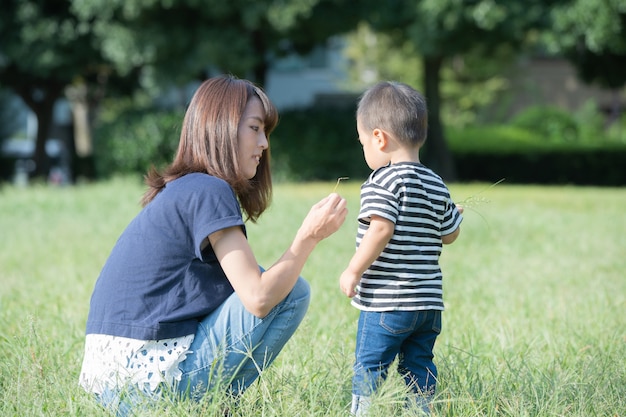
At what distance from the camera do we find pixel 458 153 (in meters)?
22.3

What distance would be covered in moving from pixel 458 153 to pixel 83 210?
12.8 metres

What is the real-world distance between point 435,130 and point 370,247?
53.7ft

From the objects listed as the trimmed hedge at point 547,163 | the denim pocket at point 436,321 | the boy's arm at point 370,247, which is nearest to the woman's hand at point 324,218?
the boy's arm at point 370,247

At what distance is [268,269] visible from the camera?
9.12ft

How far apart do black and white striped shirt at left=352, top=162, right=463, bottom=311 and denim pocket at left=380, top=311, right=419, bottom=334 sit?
0.09 ft

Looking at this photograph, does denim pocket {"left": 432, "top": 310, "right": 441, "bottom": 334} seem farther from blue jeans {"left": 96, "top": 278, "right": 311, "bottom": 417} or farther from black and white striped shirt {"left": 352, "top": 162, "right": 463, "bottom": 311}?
blue jeans {"left": 96, "top": 278, "right": 311, "bottom": 417}

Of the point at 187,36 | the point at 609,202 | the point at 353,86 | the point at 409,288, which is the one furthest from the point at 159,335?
the point at 353,86

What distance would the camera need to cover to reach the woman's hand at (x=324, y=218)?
9.11 ft

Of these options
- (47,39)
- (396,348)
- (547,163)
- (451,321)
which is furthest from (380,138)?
(547,163)

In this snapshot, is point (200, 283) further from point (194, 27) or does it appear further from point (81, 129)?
point (81, 129)

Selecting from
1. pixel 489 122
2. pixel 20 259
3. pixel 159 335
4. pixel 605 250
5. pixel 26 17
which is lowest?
pixel 489 122

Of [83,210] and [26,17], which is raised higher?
[26,17]

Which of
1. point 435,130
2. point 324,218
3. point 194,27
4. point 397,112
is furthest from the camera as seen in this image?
point 435,130

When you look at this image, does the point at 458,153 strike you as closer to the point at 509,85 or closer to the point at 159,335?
the point at 509,85
